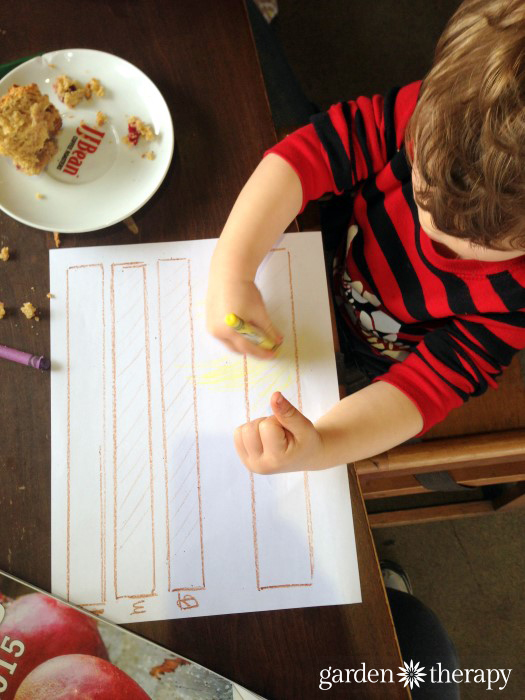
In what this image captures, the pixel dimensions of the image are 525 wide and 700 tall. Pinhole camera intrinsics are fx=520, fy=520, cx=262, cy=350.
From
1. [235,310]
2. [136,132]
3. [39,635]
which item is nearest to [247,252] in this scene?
[235,310]

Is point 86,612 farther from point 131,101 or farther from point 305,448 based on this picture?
point 131,101

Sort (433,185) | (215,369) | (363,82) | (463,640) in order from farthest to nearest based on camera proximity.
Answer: (363,82) → (463,640) → (215,369) → (433,185)

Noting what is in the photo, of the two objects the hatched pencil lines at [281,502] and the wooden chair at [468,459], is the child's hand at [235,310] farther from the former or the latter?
the wooden chair at [468,459]

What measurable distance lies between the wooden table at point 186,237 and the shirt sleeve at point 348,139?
0.05m

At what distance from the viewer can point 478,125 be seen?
372 millimetres

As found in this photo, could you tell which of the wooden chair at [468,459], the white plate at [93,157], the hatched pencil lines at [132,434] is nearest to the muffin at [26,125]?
the white plate at [93,157]

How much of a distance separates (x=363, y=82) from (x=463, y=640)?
119 cm

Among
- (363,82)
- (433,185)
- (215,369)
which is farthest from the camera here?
(363,82)

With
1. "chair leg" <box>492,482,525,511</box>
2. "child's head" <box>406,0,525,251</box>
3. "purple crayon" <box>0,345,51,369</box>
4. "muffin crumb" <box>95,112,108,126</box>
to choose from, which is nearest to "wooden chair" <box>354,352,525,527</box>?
"chair leg" <box>492,482,525,511</box>

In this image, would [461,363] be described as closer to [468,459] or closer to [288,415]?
[468,459]

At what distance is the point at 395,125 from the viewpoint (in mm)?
570

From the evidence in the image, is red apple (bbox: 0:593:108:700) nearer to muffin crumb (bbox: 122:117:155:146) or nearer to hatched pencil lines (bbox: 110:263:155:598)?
hatched pencil lines (bbox: 110:263:155:598)

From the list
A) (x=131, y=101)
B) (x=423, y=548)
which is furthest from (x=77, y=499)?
(x=423, y=548)

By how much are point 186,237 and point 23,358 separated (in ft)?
0.68
